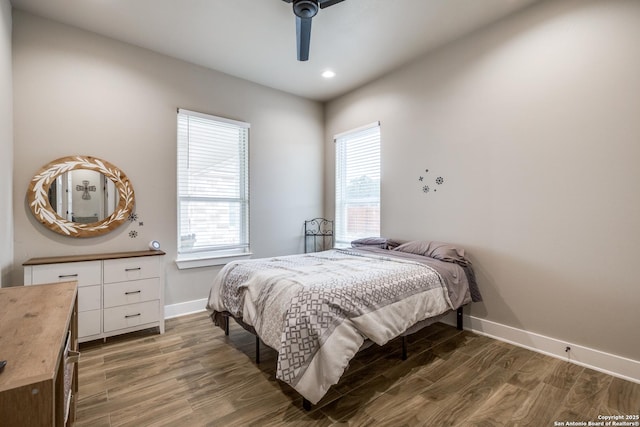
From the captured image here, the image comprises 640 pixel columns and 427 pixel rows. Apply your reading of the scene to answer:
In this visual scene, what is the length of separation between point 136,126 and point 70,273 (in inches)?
61.3

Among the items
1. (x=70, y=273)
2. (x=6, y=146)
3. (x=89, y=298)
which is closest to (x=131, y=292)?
(x=89, y=298)

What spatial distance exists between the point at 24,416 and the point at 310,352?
3.83 ft

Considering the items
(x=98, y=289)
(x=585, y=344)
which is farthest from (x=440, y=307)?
(x=98, y=289)

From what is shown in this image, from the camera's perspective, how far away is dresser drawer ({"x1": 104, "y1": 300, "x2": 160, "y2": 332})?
8.57 ft

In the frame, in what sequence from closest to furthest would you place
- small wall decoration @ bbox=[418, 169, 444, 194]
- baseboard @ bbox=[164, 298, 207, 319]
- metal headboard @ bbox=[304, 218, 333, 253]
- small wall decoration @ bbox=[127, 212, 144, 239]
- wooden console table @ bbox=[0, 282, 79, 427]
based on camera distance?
wooden console table @ bbox=[0, 282, 79, 427] < small wall decoration @ bbox=[127, 212, 144, 239] < small wall decoration @ bbox=[418, 169, 444, 194] < baseboard @ bbox=[164, 298, 207, 319] < metal headboard @ bbox=[304, 218, 333, 253]

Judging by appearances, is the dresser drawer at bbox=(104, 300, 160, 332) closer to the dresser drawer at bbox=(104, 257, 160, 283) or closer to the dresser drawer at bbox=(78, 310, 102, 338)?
the dresser drawer at bbox=(78, 310, 102, 338)

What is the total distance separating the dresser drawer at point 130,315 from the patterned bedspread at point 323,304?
0.65 meters

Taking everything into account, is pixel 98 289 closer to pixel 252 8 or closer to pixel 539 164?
pixel 252 8

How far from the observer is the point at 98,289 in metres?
2.56

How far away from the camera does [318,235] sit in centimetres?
452

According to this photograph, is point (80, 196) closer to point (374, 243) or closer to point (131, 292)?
point (131, 292)

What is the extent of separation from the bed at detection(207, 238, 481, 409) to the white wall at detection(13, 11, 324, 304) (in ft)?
4.10

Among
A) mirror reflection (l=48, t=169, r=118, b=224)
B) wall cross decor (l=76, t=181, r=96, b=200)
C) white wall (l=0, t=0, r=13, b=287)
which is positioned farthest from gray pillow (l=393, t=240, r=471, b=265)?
white wall (l=0, t=0, r=13, b=287)

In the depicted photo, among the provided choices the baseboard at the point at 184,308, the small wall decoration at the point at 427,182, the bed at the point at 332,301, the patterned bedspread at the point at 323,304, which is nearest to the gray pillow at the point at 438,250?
the bed at the point at 332,301
